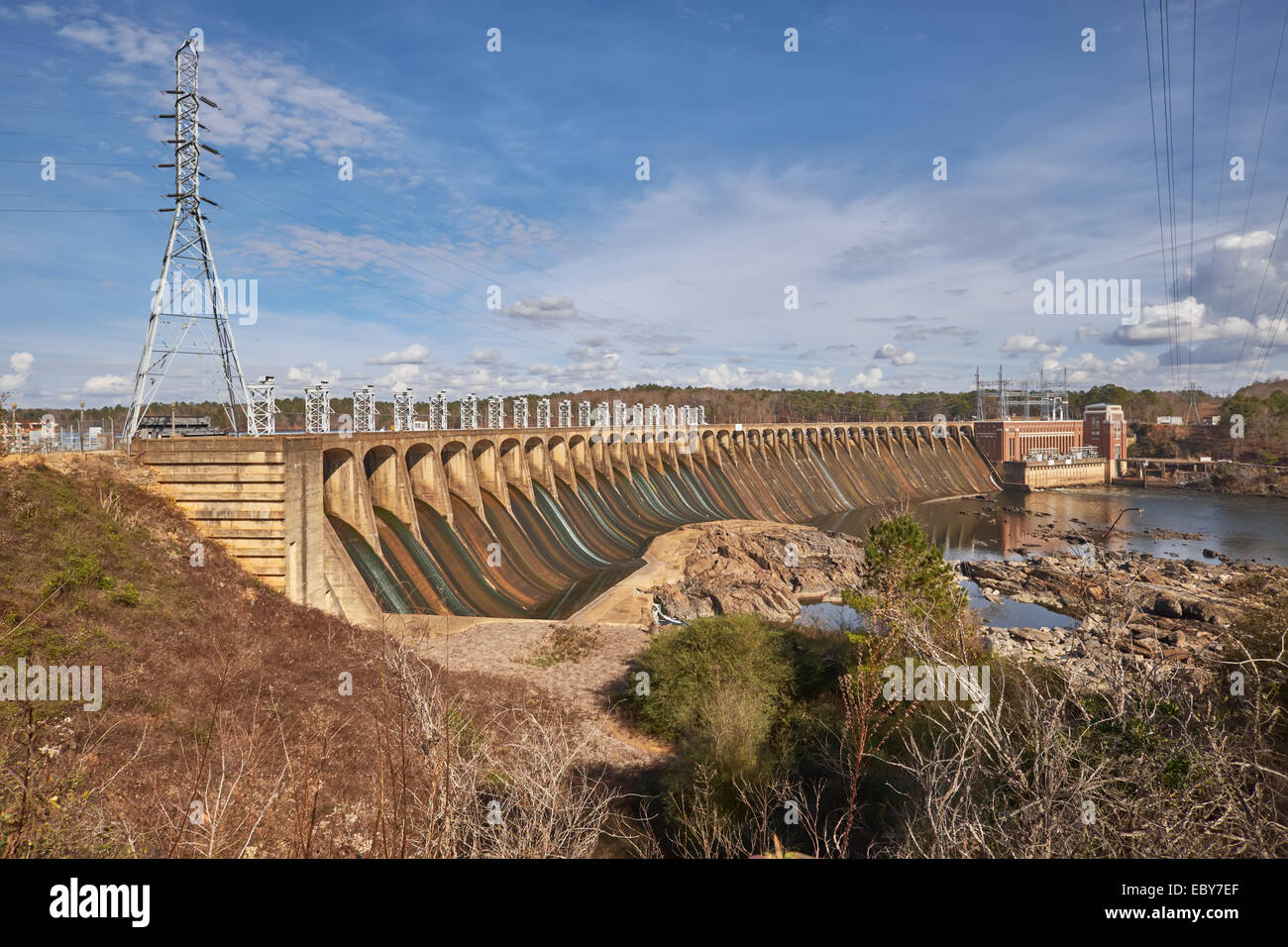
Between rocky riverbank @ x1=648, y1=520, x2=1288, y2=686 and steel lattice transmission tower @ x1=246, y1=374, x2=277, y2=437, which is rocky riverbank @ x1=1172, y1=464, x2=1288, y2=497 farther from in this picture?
steel lattice transmission tower @ x1=246, y1=374, x2=277, y2=437

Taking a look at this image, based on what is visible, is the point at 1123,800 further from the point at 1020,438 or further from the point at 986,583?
the point at 1020,438

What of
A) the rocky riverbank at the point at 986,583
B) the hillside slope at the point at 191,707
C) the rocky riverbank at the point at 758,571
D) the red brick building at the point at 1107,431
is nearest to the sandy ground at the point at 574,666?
the hillside slope at the point at 191,707

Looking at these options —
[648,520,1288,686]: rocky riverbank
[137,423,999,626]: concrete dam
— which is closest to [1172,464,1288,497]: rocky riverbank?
[648,520,1288,686]: rocky riverbank

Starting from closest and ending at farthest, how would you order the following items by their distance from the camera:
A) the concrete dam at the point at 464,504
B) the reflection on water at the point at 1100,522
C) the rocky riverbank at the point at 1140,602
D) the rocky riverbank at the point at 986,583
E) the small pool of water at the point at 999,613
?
the rocky riverbank at the point at 1140,602 → the concrete dam at the point at 464,504 → the rocky riverbank at the point at 986,583 → the small pool of water at the point at 999,613 → the reflection on water at the point at 1100,522

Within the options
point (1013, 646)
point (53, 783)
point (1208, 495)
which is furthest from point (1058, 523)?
point (53, 783)

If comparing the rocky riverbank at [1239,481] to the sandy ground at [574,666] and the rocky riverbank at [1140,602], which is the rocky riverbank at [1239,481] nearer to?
the rocky riverbank at [1140,602]

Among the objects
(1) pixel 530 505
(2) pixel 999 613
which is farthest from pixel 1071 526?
(1) pixel 530 505
